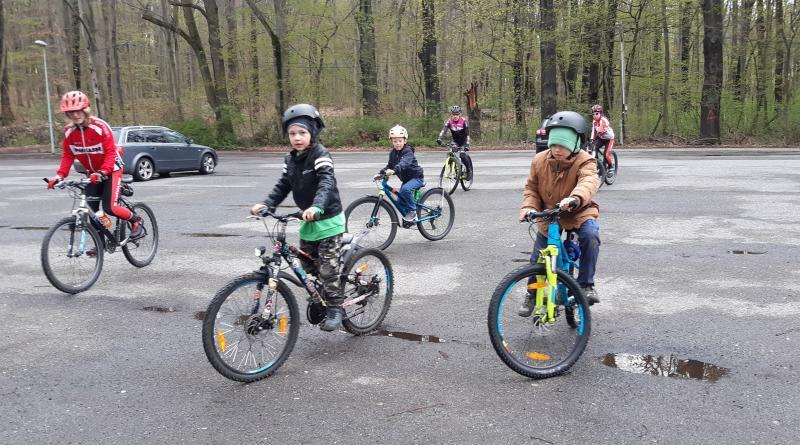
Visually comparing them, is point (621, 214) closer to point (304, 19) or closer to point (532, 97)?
point (532, 97)

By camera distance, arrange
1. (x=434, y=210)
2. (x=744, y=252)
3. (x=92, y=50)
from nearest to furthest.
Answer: (x=744, y=252)
(x=434, y=210)
(x=92, y=50)

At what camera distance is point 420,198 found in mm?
9008

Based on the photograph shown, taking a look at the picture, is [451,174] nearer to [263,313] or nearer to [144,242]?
[144,242]

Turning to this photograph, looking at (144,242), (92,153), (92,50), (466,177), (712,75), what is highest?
(92,50)

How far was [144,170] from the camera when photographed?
1931 centimetres

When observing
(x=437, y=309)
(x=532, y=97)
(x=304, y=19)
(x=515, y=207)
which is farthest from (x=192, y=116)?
(x=437, y=309)

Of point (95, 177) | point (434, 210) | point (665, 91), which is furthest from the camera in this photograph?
point (665, 91)

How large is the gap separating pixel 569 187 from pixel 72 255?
16.8 ft

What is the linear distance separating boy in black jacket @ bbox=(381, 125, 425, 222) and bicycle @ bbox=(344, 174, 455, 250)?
91 mm

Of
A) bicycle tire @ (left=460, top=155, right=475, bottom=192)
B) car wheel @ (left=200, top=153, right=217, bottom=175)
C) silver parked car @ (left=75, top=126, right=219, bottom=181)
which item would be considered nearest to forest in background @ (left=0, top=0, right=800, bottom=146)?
car wheel @ (left=200, top=153, right=217, bottom=175)

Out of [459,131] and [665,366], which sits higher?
[459,131]

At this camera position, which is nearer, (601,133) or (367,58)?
(601,133)

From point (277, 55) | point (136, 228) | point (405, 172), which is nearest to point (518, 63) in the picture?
point (277, 55)

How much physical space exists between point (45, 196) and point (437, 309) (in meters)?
12.7
